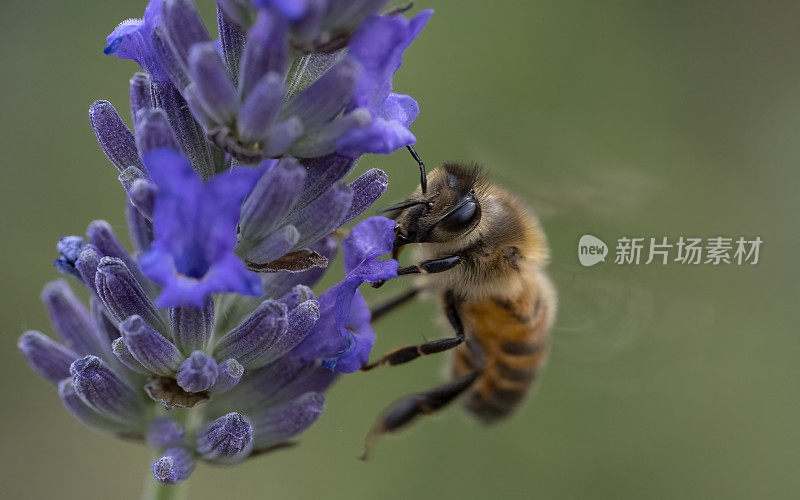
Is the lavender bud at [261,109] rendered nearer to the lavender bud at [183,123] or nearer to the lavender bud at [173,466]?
the lavender bud at [183,123]

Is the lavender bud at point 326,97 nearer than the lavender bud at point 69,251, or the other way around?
the lavender bud at point 326,97

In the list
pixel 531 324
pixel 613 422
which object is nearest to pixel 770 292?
pixel 613 422

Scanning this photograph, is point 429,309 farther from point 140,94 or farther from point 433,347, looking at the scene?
point 140,94

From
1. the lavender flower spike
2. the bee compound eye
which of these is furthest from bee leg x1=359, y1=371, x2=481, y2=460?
the lavender flower spike

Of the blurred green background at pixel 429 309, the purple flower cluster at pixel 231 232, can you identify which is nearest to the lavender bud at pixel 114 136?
the purple flower cluster at pixel 231 232

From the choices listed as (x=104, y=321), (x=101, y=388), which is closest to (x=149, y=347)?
(x=101, y=388)

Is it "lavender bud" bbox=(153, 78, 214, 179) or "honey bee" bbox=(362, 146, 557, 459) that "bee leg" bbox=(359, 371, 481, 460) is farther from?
"lavender bud" bbox=(153, 78, 214, 179)
